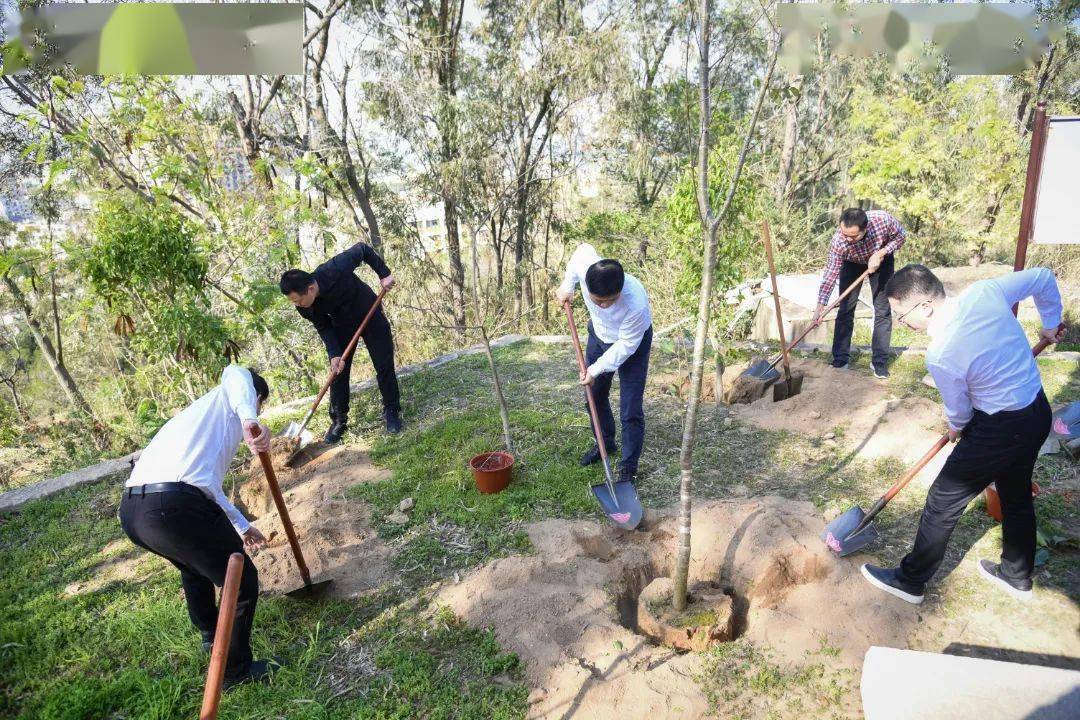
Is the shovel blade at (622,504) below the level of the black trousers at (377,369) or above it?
below

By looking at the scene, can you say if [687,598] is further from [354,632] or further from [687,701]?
[354,632]

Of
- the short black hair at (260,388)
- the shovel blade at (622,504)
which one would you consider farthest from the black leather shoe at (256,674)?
the shovel blade at (622,504)

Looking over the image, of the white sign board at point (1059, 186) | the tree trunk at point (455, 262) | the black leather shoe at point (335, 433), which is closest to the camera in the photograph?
the white sign board at point (1059, 186)

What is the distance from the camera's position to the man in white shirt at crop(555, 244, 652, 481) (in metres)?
3.38

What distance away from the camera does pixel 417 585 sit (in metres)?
3.17

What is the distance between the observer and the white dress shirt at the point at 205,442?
2.41m

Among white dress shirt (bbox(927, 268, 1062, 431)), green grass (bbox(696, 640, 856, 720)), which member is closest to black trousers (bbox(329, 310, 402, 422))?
green grass (bbox(696, 640, 856, 720))

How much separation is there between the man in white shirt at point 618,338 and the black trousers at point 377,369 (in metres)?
1.66

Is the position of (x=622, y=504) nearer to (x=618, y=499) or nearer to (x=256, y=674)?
(x=618, y=499)

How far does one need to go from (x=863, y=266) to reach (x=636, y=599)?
373 centimetres

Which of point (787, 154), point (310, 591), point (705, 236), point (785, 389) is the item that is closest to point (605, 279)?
point (705, 236)

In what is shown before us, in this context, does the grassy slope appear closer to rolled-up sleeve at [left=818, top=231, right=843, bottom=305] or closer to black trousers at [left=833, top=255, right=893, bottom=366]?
black trousers at [left=833, top=255, right=893, bottom=366]

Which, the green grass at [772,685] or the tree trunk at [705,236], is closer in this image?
the tree trunk at [705,236]

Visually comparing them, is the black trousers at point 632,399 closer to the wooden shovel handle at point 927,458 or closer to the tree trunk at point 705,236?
the tree trunk at point 705,236
